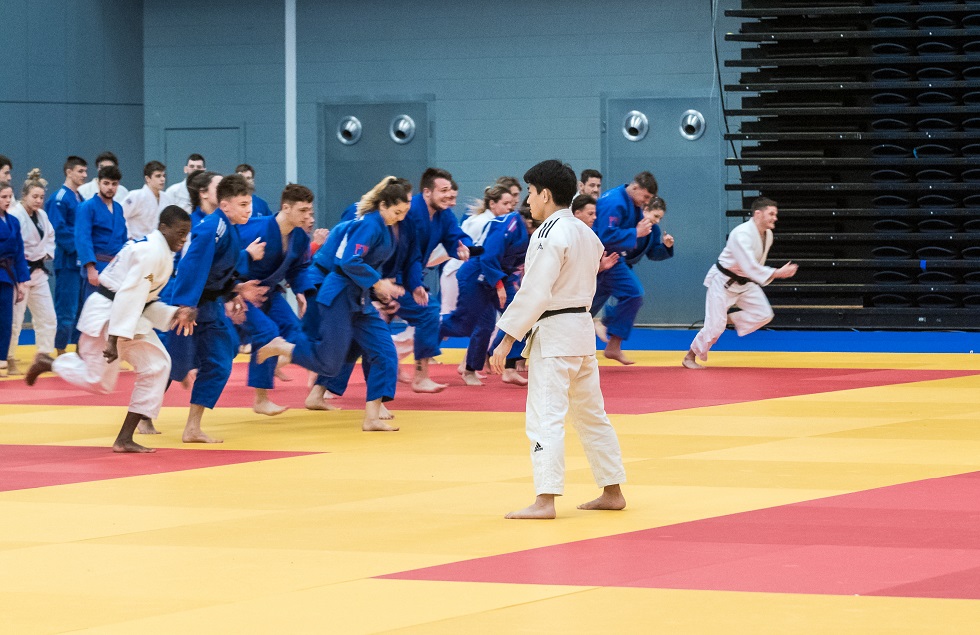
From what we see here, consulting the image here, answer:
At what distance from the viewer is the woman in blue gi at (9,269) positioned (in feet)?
39.5

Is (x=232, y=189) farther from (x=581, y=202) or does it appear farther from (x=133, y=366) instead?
(x=581, y=202)

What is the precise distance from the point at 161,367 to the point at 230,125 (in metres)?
11.7

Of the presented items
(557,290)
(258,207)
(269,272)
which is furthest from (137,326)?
(258,207)

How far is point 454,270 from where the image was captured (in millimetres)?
12750

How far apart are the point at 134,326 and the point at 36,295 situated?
5.98m

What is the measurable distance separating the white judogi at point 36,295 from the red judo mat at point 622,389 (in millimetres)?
549

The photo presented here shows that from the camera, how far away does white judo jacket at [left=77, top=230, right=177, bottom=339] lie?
24.4ft

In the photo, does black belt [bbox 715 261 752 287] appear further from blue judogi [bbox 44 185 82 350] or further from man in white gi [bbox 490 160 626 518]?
man in white gi [bbox 490 160 626 518]

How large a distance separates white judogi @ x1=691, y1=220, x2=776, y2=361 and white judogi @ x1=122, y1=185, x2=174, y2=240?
5697 mm

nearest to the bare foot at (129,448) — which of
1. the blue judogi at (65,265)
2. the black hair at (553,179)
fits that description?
the black hair at (553,179)

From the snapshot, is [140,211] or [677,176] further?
[677,176]

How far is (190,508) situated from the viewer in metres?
5.96

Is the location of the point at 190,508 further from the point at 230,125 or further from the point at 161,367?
the point at 230,125

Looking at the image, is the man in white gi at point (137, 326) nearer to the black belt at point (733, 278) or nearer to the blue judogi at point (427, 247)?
the blue judogi at point (427, 247)
